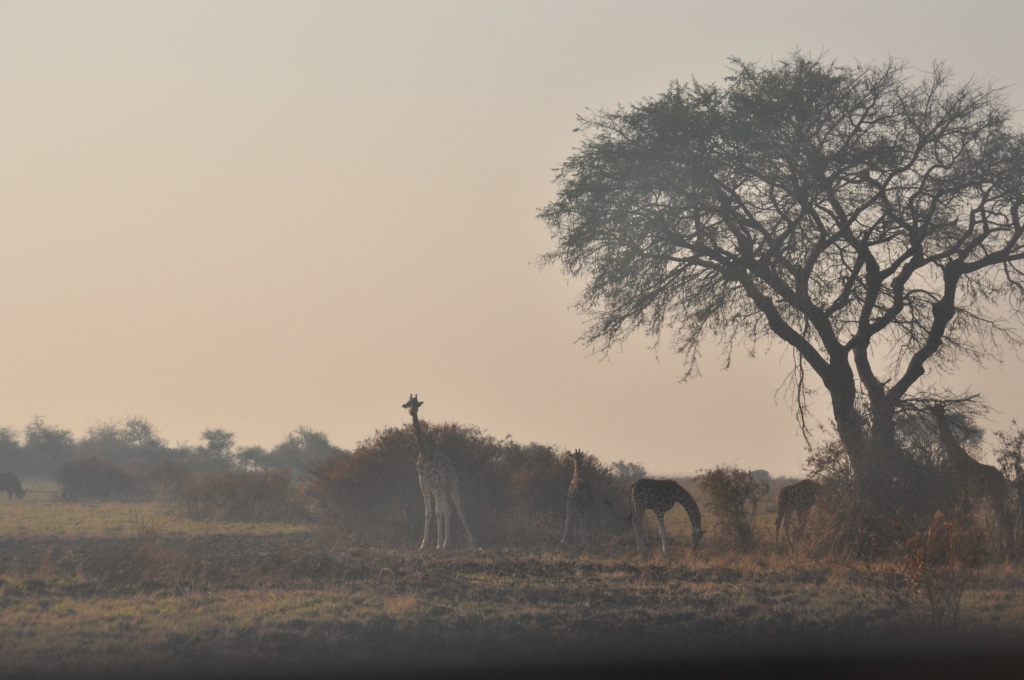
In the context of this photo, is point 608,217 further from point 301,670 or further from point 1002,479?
point 301,670

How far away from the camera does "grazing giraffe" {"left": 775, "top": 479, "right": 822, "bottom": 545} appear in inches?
651

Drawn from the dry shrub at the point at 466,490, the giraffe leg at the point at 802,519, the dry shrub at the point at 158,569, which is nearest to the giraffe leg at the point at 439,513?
the dry shrub at the point at 466,490

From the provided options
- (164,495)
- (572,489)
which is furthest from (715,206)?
(164,495)

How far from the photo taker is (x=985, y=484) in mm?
14953

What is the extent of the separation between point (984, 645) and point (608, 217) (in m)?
10.7

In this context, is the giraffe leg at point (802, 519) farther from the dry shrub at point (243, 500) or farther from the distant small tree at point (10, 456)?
the distant small tree at point (10, 456)

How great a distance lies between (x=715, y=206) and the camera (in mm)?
17828

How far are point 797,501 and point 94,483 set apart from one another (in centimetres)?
2815

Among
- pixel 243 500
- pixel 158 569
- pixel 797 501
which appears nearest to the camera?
pixel 158 569

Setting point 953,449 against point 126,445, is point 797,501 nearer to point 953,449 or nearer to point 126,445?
point 953,449

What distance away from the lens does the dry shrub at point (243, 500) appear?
25938mm

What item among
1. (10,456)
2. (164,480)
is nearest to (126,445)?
(10,456)

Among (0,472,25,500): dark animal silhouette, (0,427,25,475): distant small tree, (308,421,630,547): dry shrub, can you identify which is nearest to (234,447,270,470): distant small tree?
(0,427,25,475): distant small tree

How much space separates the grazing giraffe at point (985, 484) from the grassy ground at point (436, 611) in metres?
0.93
